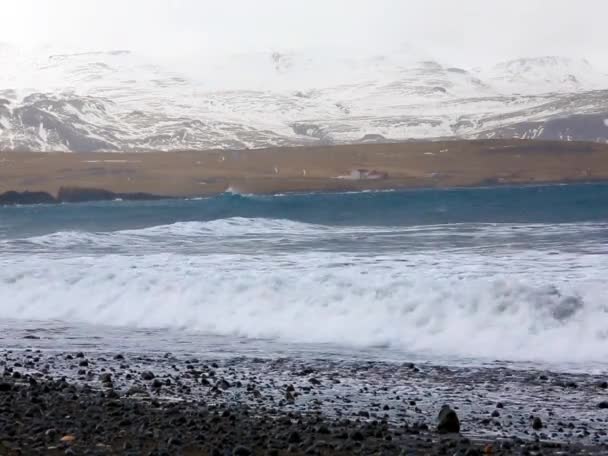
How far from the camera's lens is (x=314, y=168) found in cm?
6650

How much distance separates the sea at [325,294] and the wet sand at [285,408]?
3.99ft

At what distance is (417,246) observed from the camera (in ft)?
72.8

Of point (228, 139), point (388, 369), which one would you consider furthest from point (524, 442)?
point (228, 139)

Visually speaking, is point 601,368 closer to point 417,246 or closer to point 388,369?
point 388,369

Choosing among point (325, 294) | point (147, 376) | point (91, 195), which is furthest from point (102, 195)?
point (147, 376)

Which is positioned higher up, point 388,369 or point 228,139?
point 228,139

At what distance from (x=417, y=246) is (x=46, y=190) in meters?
41.8

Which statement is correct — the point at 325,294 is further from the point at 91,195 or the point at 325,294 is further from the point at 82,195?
the point at 82,195

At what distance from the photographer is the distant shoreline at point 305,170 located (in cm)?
6031

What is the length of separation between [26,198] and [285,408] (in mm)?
52800

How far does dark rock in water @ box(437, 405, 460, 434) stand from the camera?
8.14 m

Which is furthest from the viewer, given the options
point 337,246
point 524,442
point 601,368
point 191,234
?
point 191,234

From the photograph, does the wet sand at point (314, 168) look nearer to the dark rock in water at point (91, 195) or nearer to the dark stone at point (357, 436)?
the dark rock in water at point (91, 195)

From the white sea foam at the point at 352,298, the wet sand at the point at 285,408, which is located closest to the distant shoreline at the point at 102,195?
the white sea foam at the point at 352,298
